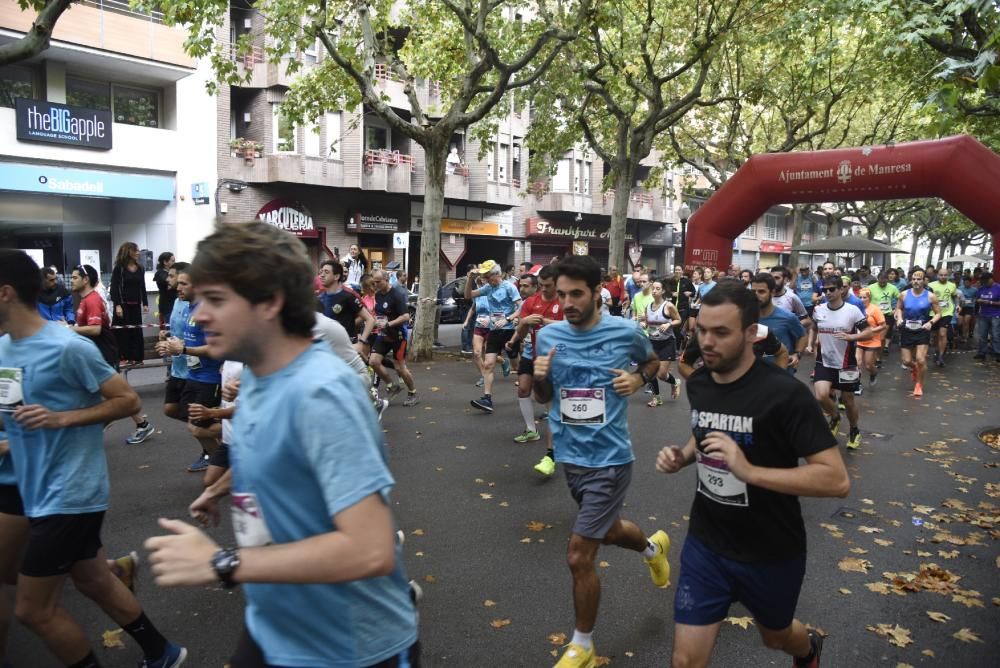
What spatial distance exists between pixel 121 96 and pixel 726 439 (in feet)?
69.2

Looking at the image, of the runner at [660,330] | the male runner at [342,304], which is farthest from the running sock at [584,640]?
the runner at [660,330]

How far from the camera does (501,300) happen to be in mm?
10891

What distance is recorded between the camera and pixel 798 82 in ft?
71.2

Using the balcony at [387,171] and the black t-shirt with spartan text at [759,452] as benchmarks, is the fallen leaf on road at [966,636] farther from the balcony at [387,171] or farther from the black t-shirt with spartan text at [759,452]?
the balcony at [387,171]

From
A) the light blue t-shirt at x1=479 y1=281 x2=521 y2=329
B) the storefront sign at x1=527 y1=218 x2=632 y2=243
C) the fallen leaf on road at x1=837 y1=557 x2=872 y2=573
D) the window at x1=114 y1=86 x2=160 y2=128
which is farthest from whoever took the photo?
the storefront sign at x1=527 y1=218 x2=632 y2=243

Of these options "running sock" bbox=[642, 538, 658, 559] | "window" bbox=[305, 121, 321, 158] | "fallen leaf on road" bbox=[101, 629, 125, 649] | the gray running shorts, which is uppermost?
"window" bbox=[305, 121, 321, 158]

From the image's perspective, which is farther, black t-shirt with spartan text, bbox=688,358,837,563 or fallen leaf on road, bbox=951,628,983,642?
fallen leaf on road, bbox=951,628,983,642

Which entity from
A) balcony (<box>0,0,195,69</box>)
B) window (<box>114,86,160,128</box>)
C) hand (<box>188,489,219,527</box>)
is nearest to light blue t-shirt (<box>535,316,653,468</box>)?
hand (<box>188,489,219,527</box>)

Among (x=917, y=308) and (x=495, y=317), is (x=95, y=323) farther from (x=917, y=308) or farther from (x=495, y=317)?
(x=917, y=308)

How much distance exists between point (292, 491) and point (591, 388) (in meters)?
2.57

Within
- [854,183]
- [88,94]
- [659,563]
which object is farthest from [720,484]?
[88,94]

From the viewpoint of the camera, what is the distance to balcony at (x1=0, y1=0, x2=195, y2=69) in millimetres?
17141

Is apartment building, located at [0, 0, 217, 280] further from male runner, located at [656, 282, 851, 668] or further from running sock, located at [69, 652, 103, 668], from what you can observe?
male runner, located at [656, 282, 851, 668]

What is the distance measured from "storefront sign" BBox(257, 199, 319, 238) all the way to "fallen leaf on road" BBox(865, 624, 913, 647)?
70.6ft
